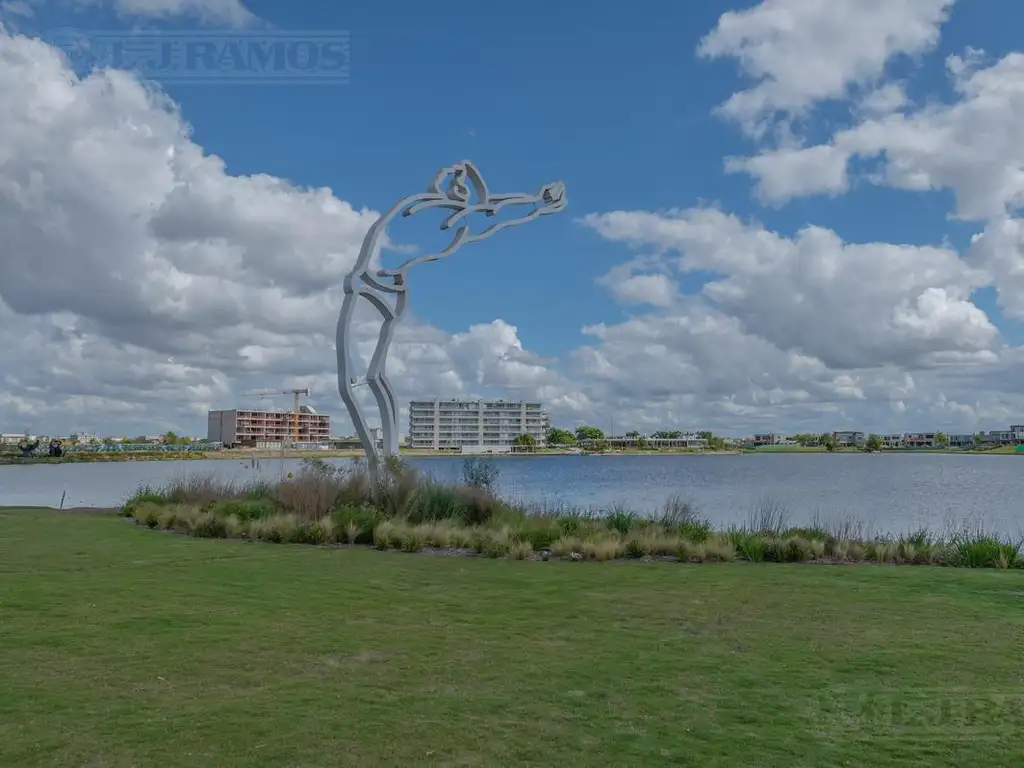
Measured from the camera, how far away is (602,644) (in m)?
5.95

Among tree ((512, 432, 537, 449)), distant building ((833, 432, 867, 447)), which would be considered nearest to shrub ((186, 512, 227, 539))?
tree ((512, 432, 537, 449))

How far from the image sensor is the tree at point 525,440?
131m

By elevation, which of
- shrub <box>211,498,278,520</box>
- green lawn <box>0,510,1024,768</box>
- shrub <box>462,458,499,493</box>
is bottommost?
green lawn <box>0,510,1024,768</box>

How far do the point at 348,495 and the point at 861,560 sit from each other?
343 inches

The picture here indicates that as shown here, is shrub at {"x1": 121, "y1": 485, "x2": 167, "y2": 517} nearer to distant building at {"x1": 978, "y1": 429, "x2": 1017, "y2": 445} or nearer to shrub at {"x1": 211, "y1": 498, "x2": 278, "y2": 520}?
shrub at {"x1": 211, "y1": 498, "x2": 278, "y2": 520}

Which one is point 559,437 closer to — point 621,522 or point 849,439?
point 849,439

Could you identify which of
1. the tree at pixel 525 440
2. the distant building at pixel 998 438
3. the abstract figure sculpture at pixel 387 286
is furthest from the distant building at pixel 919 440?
the abstract figure sculpture at pixel 387 286

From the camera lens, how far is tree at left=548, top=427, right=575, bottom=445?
155375mm

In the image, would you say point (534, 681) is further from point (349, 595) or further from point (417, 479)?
point (417, 479)

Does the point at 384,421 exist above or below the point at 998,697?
above

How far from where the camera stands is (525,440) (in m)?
133

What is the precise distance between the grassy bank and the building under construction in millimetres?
119491

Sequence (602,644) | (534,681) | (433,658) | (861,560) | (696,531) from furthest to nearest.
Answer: (696,531) < (861,560) < (602,644) < (433,658) < (534,681)

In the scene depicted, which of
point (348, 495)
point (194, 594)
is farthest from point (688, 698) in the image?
point (348, 495)
